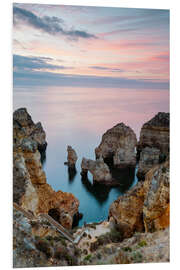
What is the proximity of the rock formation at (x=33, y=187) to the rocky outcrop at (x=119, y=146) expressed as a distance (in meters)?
10.8

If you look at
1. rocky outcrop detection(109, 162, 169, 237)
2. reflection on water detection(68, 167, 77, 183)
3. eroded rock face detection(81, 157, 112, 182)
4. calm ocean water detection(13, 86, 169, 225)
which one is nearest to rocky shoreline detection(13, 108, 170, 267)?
rocky outcrop detection(109, 162, 169, 237)

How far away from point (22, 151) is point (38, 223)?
349cm

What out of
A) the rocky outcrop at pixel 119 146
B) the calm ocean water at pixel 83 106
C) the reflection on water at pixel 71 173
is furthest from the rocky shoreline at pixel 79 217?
the rocky outcrop at pixel 119 146

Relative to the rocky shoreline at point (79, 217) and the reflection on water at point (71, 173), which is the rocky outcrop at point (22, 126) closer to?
the rocky shoreline at point (79, 217)

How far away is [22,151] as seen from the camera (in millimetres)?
9844

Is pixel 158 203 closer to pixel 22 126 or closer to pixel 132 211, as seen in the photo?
pixel 132 211

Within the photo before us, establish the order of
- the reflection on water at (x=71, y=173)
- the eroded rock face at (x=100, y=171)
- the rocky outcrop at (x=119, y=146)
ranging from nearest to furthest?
the reflection on water at (x=71, y=173) → the eroded rock face at (x=100, y=171) → the rocky outcrop at (x=119, y=146)

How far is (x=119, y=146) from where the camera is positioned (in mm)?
24859

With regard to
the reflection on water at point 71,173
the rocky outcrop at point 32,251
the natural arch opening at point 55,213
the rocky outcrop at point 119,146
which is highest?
the rocky outcrop at point 119,146

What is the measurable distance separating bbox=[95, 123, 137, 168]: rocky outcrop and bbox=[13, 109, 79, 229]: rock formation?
10821mm

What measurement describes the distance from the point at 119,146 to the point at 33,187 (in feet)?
54.0

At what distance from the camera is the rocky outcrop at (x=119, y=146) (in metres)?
23.8

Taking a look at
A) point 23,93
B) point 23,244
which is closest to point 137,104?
point 23,93
